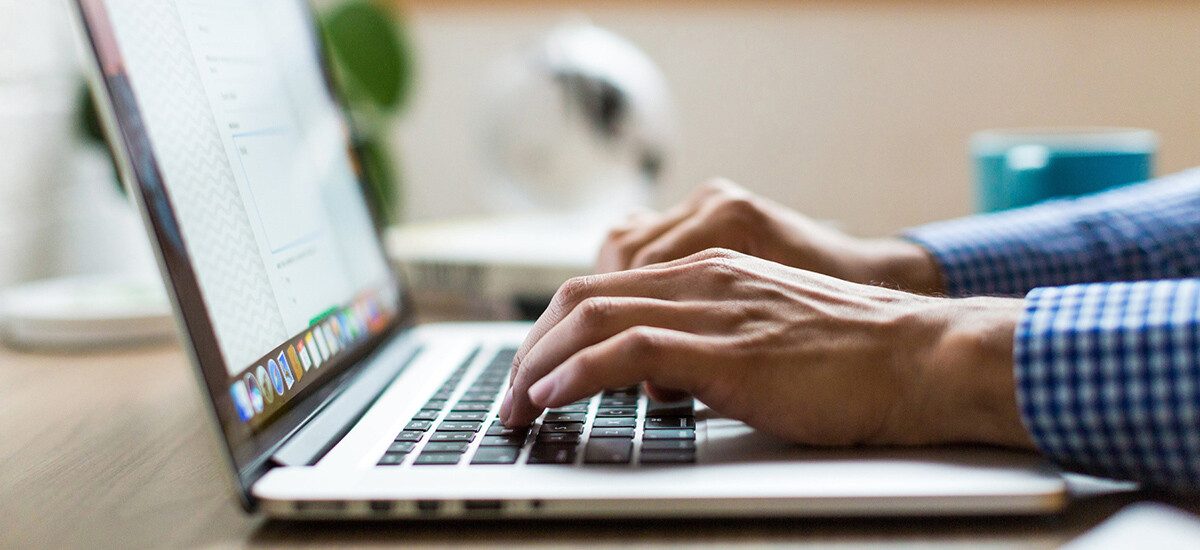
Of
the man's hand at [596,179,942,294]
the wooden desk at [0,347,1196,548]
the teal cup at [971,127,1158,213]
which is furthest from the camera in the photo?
the teal cup at [971,127,1158,213]

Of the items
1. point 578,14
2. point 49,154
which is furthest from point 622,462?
point 578,14

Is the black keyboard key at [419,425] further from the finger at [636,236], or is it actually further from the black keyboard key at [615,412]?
the finger at [636,236]

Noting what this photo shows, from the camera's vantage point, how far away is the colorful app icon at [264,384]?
0.39 metres

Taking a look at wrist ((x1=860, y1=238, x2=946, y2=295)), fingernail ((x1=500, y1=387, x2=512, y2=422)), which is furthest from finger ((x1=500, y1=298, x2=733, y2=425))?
wrist ((x1=860, y1=238, x2=946, y2=295))

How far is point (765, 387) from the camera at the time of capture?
378mm

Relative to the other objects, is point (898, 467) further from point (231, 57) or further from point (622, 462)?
point (231, 57)

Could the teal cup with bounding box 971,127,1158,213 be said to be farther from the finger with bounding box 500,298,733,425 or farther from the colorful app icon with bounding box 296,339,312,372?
the colorful app icon with bounding box 296,339,312,372

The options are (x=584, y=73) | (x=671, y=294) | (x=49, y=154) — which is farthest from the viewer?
(x=584, y=73)

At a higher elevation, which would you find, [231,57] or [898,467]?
[231,57]

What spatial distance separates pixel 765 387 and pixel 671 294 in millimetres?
72

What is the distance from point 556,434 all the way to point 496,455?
0.04 metres

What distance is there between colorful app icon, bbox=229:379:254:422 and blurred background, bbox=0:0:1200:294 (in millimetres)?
1193

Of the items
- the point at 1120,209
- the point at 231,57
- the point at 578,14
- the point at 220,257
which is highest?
the point at 578,14

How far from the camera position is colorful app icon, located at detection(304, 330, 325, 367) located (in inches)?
18.2
